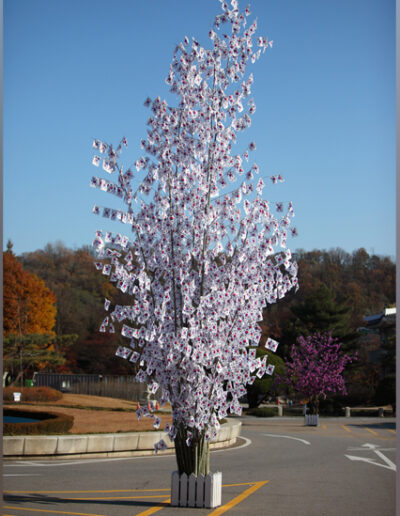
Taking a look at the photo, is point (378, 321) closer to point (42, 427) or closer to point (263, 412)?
point (263, 412)

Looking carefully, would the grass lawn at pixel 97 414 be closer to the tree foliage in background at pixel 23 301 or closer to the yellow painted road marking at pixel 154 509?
the tree foliage in background at pixel 23 301

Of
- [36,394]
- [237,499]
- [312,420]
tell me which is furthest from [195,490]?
[36,394]

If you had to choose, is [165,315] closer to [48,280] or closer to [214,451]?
[214,451]

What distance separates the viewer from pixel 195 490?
6625 millimetres

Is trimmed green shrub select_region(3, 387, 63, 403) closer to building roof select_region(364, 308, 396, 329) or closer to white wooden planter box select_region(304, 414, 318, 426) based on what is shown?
white wooden planter box select_region(304, 414, 318, 426)

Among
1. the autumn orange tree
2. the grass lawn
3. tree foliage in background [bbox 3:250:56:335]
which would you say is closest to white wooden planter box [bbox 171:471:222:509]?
the grass lawn

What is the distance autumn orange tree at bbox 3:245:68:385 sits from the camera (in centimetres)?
2897

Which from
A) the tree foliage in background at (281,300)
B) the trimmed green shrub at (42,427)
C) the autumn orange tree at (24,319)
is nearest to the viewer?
the trimmed green shrub at (42,427)

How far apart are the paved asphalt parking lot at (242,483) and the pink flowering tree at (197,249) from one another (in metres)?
0.90

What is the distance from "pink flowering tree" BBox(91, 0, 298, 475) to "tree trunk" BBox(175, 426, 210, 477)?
0.4 inches

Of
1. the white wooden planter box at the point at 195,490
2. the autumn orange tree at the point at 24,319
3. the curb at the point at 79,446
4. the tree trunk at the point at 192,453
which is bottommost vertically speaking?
the curb at the point at 79,446

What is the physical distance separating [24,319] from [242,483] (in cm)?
2391

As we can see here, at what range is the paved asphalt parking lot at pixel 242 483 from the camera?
682 cm

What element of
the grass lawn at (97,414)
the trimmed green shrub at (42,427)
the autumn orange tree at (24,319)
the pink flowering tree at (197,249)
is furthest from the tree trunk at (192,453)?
the autumn orange tree at (24,319)
